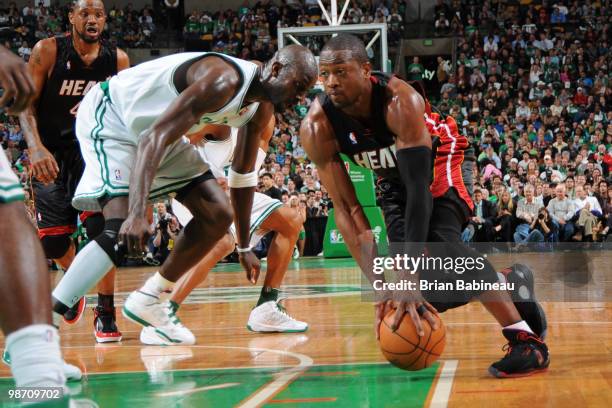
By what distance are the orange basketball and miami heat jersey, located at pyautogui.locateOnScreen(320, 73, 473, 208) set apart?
970mm

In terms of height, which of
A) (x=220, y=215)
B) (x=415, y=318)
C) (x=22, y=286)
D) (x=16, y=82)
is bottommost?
(x=415, y=318)

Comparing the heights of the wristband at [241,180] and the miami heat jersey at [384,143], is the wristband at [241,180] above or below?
below

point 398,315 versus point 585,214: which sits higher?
point 398,315

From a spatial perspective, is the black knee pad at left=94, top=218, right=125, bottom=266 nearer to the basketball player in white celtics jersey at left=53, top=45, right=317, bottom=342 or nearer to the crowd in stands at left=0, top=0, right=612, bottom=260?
the basketball player in white celtics jersey at left=53, top=45, right=317, bottom=342

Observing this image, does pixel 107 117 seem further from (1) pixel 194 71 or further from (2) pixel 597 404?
(2) pixel 597 404

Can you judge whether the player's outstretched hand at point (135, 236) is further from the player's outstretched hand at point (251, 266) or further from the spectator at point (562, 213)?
the spectator at point (562, 213)

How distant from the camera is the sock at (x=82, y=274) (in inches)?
168

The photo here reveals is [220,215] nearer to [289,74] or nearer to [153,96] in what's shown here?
[153,96]

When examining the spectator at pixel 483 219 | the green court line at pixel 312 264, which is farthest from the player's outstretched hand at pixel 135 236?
the spectator at pixel 483 219

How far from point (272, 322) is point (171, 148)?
172 centimetres

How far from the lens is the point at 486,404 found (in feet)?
11.2

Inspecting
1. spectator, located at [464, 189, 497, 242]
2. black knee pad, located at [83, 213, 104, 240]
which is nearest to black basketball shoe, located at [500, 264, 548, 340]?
black knee pad, located at [83, 213, 104, 240]

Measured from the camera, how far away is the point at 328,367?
4383 millimetres

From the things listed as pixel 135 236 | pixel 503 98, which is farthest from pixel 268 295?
pixel 503 98
